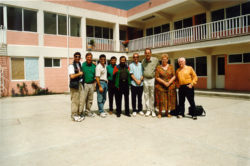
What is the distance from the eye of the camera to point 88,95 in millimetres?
5562

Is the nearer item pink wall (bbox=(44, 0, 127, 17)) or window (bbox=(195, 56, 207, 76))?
window (bbox=(195, 56, 207, 76))

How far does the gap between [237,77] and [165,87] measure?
8.84 meters

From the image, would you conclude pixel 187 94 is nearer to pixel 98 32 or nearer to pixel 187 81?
pixel 187 81

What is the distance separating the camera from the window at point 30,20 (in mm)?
12928

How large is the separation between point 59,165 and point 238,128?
390 centimetres

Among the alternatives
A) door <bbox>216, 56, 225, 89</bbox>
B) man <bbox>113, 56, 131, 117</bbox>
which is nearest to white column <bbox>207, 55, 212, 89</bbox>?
door <bbox>216, 56, 225, 89</bbox>

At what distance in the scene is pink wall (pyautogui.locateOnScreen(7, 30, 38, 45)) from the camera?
40.4 feet

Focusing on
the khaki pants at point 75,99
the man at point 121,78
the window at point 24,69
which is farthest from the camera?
the window at point 24,69

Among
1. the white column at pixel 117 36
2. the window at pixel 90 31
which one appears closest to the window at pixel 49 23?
the window at pixel 90 31

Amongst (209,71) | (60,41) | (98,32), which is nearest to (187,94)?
(209,71)

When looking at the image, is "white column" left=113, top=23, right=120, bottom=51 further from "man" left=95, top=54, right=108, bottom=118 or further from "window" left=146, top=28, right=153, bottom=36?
"man" left=95, top=54, right=108, bottom=118

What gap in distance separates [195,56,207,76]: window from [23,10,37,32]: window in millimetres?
12131

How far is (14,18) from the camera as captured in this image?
1252cm

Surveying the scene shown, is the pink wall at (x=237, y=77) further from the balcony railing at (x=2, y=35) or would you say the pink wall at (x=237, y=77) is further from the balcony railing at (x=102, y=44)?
the balcony railing at (x=2, y=35)
